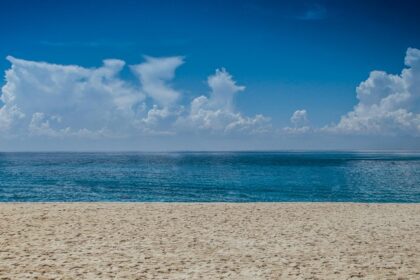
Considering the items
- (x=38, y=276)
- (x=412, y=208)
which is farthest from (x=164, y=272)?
(x=412, y=208)

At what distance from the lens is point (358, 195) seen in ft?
122

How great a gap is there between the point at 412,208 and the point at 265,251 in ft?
45.8

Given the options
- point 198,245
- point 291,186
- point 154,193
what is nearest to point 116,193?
point 154,193

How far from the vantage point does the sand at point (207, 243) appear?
9719 mm

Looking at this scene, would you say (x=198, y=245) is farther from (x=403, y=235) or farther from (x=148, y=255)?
(x=403, y=235)

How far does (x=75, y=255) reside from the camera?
11078mm

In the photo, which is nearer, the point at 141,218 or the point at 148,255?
the point at 148,255

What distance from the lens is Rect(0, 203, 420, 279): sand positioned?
972 cm

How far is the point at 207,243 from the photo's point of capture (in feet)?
41.9

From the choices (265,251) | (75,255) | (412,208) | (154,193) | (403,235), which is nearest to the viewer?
(75,255)

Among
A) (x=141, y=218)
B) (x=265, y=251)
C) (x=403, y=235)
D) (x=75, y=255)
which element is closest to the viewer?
(x=75, y=255)

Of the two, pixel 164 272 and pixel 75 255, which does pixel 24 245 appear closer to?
pixel 75 255

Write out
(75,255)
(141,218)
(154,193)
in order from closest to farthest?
1. (75,255)
2. (141,218)
3. (154,193)

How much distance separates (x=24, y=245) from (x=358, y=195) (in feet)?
106
